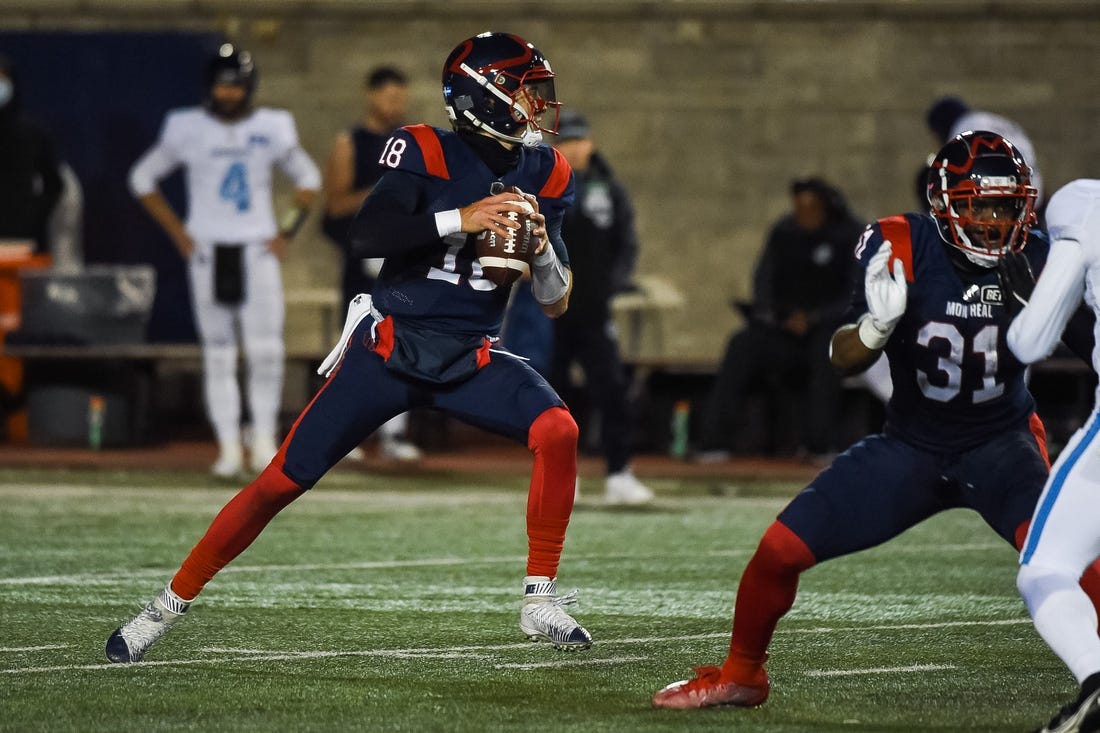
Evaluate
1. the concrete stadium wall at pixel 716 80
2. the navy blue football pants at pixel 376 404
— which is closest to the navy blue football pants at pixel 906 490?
the navy blue football pants at pixel 376 404

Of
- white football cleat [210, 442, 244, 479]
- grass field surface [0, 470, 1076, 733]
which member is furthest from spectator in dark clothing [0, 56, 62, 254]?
grass field surface [0, 470, 1076, 733]

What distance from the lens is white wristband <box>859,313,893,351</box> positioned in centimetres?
524

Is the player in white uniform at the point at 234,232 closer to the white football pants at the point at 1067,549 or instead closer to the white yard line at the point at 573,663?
the white yard line at the point at 573,663

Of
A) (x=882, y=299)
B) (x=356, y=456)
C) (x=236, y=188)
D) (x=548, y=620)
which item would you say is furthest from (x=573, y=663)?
(x=356, y=456)

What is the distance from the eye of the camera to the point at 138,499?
10914mm

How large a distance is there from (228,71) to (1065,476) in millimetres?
7459

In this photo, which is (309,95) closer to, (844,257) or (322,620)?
(844,257)

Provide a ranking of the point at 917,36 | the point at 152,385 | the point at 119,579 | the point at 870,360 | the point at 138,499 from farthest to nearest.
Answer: the point at 917,36
the point at 152,385
the point at 138,499
the point at 119,579
the point at 870,360

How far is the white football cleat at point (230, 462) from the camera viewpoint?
11.6 metres

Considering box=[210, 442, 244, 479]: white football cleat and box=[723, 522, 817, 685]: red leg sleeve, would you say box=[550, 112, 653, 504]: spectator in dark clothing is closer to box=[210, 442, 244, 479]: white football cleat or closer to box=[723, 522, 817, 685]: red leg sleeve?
box=[210, 442, 244, 479]: white football cleat

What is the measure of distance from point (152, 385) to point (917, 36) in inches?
244

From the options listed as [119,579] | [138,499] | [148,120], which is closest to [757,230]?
[148,120]

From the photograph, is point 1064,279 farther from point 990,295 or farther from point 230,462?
point 230,462

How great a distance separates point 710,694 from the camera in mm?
5254
